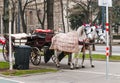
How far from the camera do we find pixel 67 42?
1847cm

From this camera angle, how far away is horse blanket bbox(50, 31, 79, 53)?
724 inches

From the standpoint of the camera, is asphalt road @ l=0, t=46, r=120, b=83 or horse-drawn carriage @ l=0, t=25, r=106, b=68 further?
horse-drawn carriage @ l=0, t=25, r=106, b=68

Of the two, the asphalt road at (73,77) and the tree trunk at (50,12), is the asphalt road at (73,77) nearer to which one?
the asphalt road at (73,77)

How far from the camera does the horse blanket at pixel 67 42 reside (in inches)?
724

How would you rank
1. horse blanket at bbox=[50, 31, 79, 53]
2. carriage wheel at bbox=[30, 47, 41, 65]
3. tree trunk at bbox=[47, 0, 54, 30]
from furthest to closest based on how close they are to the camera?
1. tree trunk at bbox=[47, 0, 54, 30]
2. carriage wheel at bbox=[30, 47, 41, 65]
3. horse blanket at bbox=[50, 31, 79, 53]

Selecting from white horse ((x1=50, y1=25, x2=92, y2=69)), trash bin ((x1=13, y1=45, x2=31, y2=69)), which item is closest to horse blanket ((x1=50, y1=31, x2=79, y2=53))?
white horse ((x1=50, y1=25, x2=92, y2=69))

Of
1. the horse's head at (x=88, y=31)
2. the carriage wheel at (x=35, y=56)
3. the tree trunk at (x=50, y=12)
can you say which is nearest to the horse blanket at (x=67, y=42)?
the horse's head at (x=88, y=31)

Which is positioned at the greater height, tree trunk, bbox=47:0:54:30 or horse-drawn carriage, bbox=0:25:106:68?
tree trunk, bbox=47:0:54:30

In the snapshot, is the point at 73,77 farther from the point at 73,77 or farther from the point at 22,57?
the point at 22,57

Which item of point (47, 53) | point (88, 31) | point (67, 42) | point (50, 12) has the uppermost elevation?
point (50, 12)

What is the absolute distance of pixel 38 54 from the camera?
66.3 ft

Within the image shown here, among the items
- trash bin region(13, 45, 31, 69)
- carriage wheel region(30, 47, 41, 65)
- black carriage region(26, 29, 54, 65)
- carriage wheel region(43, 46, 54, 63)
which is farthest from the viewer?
carriage wheel region(43, 46, 54, 63)

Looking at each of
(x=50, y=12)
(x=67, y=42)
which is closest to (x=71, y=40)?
(x=67, y=42)

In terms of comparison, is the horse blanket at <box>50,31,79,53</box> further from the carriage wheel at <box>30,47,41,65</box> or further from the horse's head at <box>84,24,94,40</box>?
the carriage wheel at <box>30,47,41,65</box>
